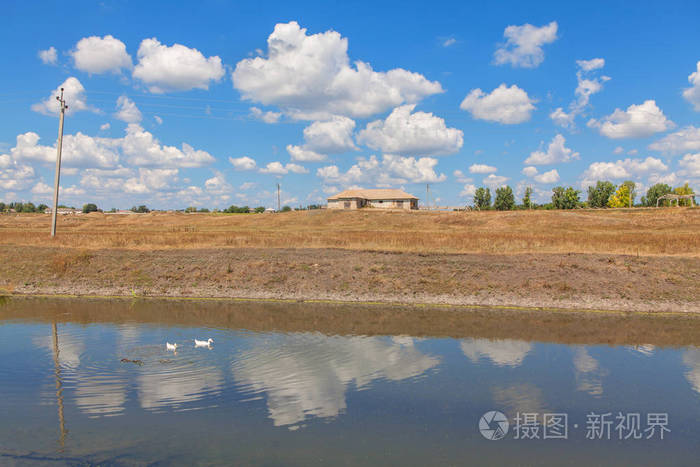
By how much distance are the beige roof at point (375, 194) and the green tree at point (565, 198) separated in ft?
187

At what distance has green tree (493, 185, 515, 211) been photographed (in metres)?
156

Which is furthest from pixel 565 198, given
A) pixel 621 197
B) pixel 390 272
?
pixel 390 272

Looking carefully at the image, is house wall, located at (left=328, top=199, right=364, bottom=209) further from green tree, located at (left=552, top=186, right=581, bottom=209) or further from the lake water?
the lake water

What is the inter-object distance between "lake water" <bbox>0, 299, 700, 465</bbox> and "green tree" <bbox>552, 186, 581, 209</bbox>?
480 ft

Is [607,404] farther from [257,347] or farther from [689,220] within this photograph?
[689,220]

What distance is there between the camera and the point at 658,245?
38.4 m

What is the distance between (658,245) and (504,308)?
21.9 meters

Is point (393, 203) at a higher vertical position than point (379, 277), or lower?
higher

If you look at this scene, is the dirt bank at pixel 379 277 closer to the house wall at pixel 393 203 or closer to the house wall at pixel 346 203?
the house wall at pixel 346 203

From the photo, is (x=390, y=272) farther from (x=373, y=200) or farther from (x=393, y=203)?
(x=373, y=200)

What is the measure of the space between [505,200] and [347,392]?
502ft

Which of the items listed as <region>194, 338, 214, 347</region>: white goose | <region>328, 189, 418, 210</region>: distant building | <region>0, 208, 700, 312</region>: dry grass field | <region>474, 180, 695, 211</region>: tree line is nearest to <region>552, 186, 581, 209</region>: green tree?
<region>474, 180, 695, 211</region>: tree line

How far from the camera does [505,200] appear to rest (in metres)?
156

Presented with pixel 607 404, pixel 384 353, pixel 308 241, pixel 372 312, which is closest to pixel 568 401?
pixel 607 404
